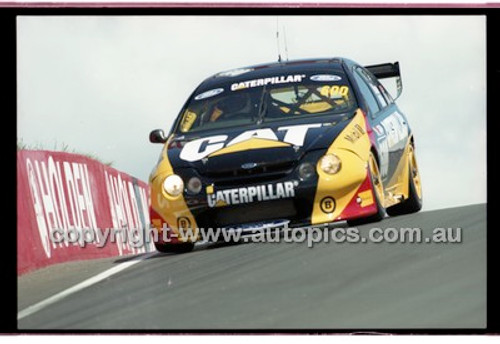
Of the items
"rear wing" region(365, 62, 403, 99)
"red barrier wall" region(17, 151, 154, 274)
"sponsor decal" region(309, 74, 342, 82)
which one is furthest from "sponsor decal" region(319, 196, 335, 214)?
"rear wing" region(365, 62, 403, 99)

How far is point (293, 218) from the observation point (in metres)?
9.25

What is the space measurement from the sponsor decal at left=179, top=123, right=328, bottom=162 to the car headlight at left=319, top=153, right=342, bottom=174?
0.19 meters

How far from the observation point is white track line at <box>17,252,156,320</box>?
24.6 feet

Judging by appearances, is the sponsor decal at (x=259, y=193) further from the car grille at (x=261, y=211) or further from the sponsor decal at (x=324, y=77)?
the sponsor decal at (x=324, y=77)

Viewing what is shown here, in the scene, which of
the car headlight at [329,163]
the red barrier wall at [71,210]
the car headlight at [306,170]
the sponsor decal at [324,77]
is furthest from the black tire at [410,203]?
the red barrier wall at [71,210]

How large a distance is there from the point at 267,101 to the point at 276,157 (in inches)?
47.4

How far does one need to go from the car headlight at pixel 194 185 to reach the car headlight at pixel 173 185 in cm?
7

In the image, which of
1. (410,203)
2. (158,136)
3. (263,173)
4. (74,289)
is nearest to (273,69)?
(158,136)

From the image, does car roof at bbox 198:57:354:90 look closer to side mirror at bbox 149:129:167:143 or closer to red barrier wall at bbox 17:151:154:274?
side mirror at bbox 149:129:167:143

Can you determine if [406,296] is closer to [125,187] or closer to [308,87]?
[308,87]

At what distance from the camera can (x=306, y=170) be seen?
924cm

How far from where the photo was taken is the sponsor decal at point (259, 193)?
9.20 meters
